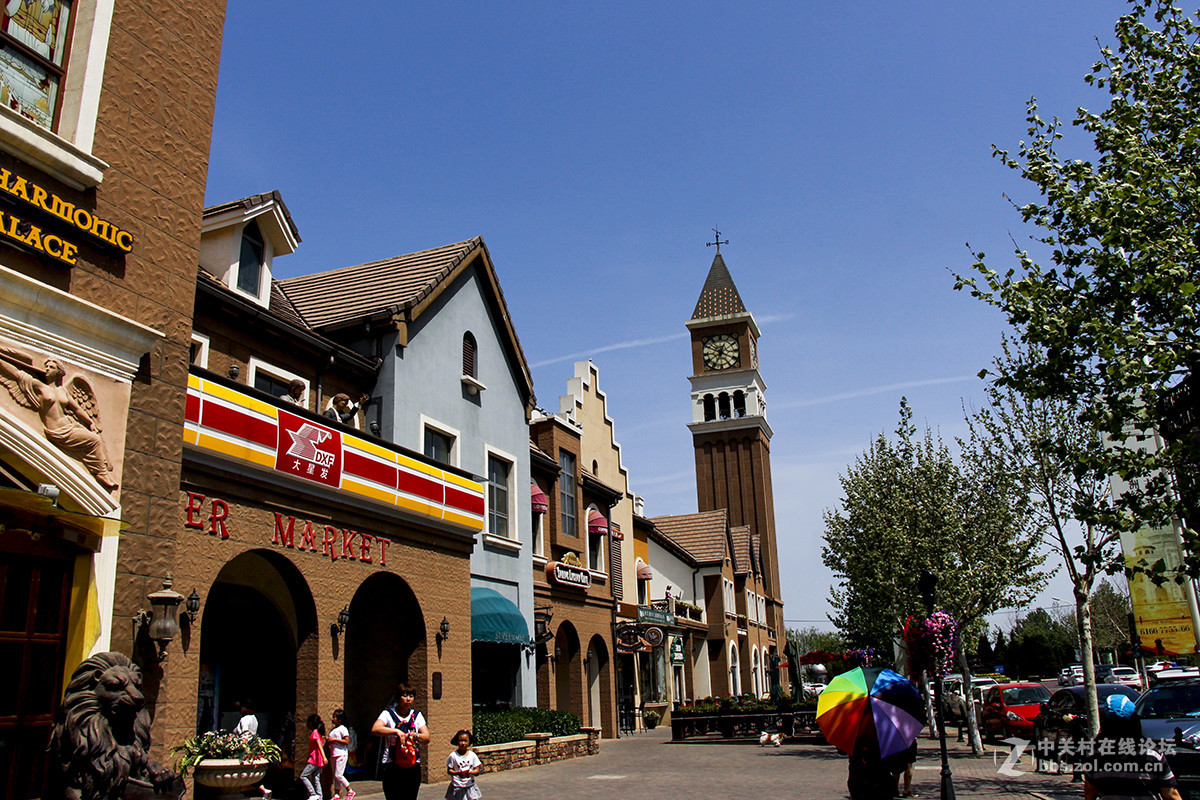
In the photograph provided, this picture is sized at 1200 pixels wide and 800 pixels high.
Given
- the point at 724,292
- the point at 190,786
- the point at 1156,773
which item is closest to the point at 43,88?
the point at 190,786

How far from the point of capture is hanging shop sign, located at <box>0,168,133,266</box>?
748 centimetres

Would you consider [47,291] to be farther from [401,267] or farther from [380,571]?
[401,267]

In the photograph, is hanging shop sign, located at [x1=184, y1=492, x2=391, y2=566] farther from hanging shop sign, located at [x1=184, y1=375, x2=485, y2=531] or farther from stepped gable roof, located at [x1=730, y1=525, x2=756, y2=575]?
stepped gable roof, located at [x1=730, y1=525, x2=756, y2=575]

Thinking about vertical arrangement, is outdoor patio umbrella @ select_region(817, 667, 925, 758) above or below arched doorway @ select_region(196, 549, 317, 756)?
below

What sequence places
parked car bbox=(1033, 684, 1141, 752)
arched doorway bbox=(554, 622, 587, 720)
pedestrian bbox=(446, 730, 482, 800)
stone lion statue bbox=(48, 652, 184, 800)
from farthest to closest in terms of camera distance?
arched doorway bbox=(554, 622, 587, 720), parked car bbox=(1033, 684, 1141, 752), pedestrian bbox=(446, 730, 482, 800), stone lion statue bbox=(48, 652, 184, 800)

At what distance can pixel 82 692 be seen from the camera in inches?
225

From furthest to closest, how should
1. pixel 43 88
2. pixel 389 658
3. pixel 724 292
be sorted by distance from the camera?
pixel 724 292
pixel 389 658
pixel 43 88

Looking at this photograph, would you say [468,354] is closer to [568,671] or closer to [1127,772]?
[568,671]

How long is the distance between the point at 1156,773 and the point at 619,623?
82.4ft

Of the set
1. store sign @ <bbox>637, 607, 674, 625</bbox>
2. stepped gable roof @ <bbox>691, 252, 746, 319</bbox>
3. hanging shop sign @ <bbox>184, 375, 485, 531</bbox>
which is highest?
stepped gable roof @ <bbox>691, 252, 746, 319</bbox>

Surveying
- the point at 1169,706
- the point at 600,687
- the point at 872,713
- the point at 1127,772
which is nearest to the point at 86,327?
the point at 872,713

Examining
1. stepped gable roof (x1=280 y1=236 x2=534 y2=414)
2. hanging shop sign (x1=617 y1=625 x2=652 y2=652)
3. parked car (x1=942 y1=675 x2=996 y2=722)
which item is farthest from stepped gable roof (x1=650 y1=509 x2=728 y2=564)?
stepped gable roof (x1=280 y1=236 x2=534 y2=414)

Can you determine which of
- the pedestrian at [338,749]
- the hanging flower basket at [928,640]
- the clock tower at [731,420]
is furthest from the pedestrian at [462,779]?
the clock tower at [731,420]

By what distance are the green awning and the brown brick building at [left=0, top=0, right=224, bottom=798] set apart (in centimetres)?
1107
